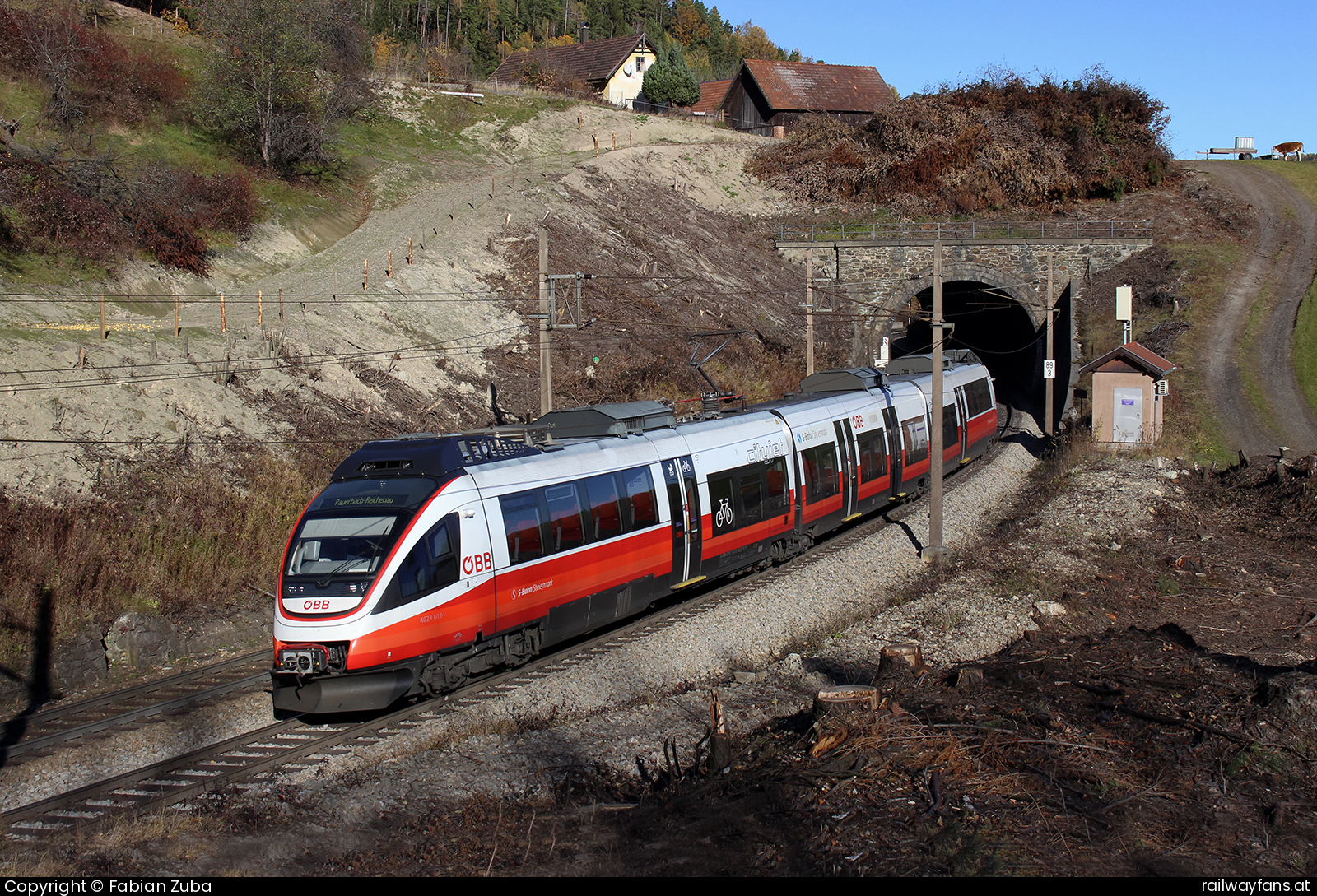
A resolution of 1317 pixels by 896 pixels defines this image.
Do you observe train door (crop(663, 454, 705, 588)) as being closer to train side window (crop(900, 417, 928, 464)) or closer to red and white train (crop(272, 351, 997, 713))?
red and white train (crop(272, 351, 997, 713))

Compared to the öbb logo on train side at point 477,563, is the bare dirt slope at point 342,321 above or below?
above

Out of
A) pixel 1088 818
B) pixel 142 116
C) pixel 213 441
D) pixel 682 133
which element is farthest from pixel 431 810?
pixel 682 133

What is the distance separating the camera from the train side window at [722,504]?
1569cm

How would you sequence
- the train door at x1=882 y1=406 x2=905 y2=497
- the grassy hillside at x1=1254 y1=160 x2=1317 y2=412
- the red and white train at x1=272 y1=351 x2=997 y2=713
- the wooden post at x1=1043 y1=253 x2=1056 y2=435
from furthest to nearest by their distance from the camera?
the wooden post at x1=1043 y1=253 x2=1056 y2=435, the grassy hillside at x1=1254 y1=160 x2=1317 y2=412, the train door at x1=882 y1=406 x2=905 y2=497, the red and white train at x1=272 y1=351 x2=997 y2=713

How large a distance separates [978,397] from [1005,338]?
2388 centimetres

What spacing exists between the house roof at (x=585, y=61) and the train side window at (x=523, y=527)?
2597 inches

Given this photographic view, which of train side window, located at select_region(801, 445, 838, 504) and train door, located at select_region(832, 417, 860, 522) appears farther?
train door, located at select_region(832, 417, 860, 522)

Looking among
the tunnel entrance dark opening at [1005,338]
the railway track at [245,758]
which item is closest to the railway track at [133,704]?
the railway track at [245,758]

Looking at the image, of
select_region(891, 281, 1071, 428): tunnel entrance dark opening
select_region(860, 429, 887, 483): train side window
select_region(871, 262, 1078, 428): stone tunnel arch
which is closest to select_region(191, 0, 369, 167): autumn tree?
select_region(871, 262, 1078, 428): stone tunnel arch

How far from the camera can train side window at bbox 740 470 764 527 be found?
1652 centimetres

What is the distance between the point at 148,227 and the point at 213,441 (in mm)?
12957

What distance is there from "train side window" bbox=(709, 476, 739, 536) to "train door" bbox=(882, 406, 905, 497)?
7.12m

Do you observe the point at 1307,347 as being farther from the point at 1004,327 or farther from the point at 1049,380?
the point at 1004,327

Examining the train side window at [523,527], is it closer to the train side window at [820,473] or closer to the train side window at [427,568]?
the train side window at [427,568]
